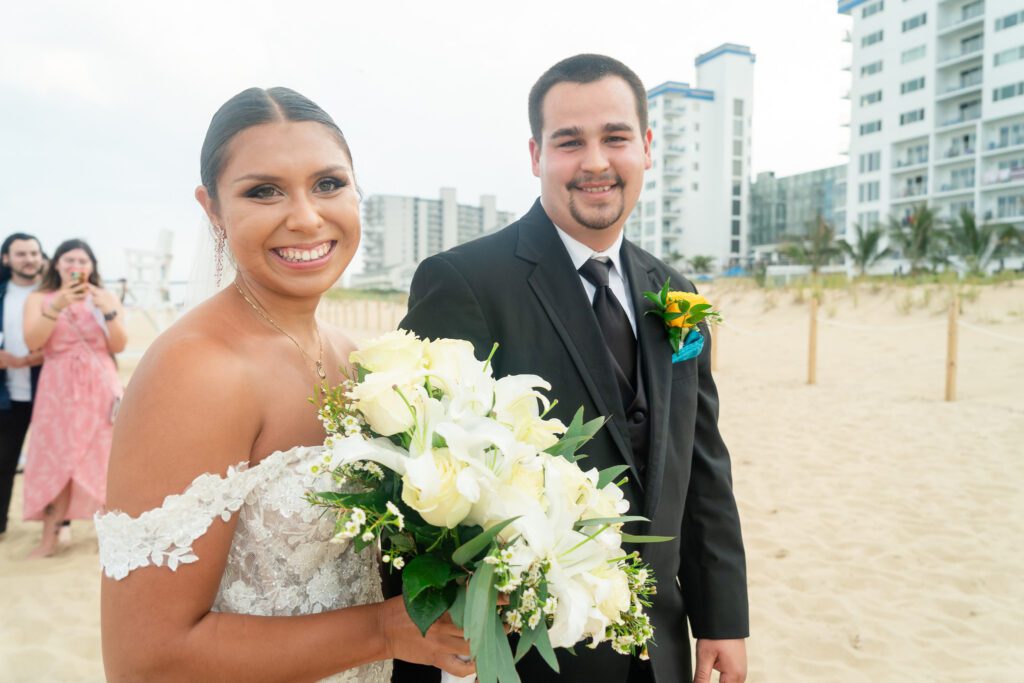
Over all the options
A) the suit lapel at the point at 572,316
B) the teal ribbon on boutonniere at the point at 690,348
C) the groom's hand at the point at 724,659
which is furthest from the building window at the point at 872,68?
the groom's hand at the point at 724,659

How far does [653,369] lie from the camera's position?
232cm

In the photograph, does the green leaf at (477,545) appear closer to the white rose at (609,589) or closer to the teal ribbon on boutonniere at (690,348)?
the white rose at (609,589)

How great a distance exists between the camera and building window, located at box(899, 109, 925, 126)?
174 feet

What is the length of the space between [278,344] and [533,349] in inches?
31.1

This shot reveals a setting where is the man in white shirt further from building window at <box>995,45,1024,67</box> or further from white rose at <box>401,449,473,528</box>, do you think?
building window at <box>995,45,1024,67</box>

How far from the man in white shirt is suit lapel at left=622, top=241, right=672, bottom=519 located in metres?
5.49

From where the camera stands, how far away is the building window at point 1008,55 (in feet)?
149

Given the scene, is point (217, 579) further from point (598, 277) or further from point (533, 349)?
point (598, 277)

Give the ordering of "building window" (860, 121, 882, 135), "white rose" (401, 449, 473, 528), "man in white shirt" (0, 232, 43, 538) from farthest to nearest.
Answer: "building window" (860, 121, 882, 135)
"man in white shirt" (0, 232, 43, 538)
"white rose" (401, 449, 473, 528)

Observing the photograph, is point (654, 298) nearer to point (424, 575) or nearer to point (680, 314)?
point (680, 314)

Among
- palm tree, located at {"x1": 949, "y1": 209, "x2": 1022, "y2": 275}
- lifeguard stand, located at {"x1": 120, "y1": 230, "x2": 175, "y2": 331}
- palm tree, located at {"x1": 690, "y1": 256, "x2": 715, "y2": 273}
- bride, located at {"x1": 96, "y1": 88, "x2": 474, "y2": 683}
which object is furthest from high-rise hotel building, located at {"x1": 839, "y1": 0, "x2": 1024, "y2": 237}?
bride, located at {"x1": 96, "y1": 88, "x2": 474, "y2": 683}

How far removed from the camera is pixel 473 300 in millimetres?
2174

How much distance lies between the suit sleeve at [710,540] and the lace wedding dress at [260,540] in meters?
1.31

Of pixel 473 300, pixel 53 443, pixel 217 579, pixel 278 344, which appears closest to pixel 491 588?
pixel 217 579
